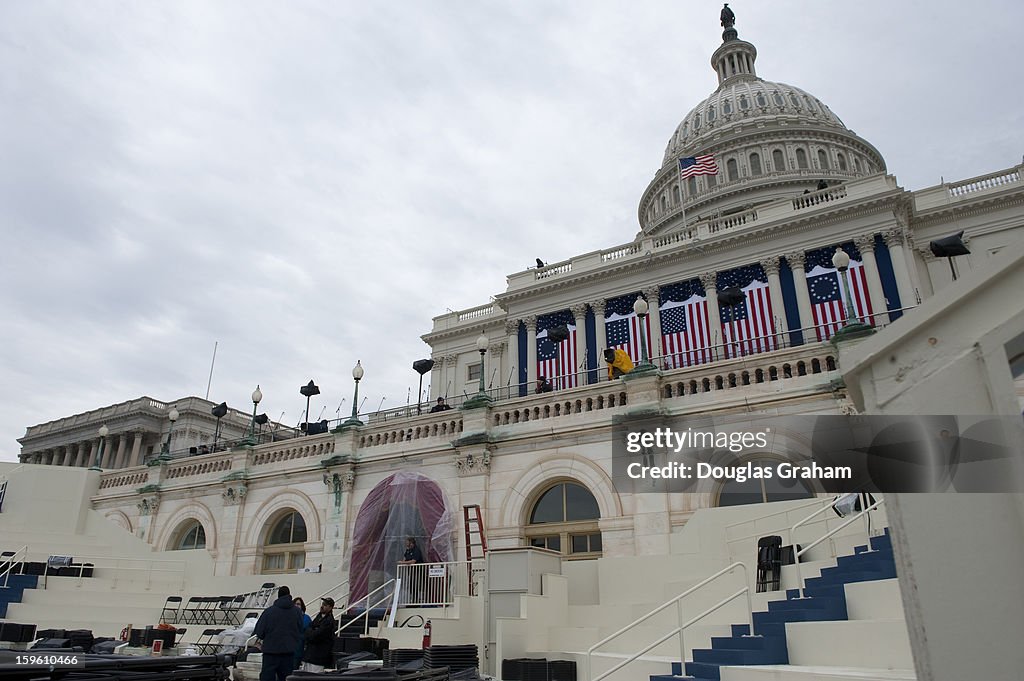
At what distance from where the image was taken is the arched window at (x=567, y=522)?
19.7 m

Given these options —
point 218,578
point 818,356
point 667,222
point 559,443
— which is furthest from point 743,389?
point 667,222

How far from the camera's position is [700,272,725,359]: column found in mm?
39156

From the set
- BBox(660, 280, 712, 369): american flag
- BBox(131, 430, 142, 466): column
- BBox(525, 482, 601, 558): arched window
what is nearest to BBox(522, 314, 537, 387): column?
BBox(660, 280, 712, 369): american flag

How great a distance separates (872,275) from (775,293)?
195 inches

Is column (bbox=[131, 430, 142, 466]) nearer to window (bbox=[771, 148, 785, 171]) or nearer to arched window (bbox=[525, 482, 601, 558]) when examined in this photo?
arched window (bbox=[525, 482, 601, 558])

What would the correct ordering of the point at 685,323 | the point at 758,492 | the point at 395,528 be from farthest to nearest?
the point at 685,323 → the point at 395,528 → the point at 758,492

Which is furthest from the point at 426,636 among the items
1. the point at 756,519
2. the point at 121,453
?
the point at 121,453

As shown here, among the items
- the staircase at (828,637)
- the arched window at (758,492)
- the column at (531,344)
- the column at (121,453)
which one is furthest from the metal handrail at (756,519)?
the column at (121,453)

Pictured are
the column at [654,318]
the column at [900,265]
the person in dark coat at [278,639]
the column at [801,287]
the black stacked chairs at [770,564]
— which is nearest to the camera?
the person in dark coat at [278,639]

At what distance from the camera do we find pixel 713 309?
40.8 metres

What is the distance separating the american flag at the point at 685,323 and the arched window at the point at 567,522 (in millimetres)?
17774

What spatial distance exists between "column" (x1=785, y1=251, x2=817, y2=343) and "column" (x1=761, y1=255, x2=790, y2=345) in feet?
2.45

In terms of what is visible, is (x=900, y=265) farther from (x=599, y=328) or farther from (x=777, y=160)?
(x=777, y=160)

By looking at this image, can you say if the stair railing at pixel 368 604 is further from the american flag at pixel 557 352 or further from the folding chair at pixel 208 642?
the american flag at pixel 557 352
